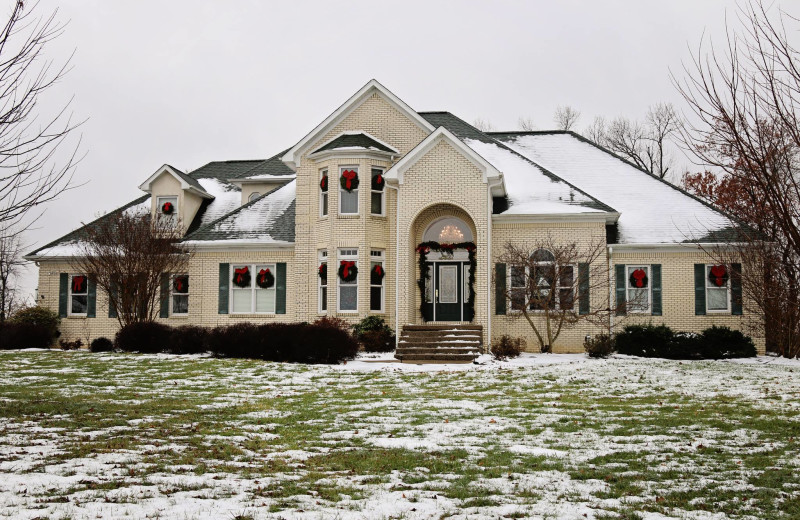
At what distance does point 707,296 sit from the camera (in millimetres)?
24594

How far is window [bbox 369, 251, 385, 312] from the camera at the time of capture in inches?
991

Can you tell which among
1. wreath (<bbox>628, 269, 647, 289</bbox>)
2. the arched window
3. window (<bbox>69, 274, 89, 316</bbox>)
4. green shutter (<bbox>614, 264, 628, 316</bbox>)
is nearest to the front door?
the arched window

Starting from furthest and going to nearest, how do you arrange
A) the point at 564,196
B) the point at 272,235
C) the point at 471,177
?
the point at 272,235
the point at 564,196
the point at 471,177

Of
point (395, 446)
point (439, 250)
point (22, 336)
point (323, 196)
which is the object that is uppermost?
point (323, 196)

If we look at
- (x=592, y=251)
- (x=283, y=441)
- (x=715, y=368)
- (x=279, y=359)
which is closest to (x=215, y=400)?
(x=283, y=441)

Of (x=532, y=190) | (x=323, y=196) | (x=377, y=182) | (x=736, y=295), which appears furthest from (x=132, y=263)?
(x=736, y=295)

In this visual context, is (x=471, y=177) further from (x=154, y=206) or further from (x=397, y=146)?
(x=154, y=206)

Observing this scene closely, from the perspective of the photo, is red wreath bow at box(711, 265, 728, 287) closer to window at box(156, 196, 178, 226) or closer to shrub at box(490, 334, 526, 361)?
shrub at box(490, 334, 526, 361)

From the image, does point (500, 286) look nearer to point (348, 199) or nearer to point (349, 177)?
point (348, 199)

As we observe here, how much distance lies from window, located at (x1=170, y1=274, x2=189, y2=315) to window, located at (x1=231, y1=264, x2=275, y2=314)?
2150mm

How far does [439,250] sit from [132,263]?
31.9ft

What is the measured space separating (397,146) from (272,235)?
Result: 5.26 meters

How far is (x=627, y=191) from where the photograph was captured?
90.7 ft

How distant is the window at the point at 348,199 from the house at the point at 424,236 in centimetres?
4
